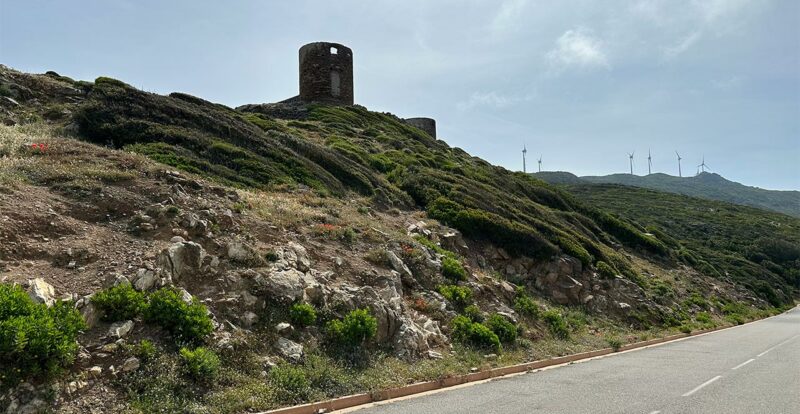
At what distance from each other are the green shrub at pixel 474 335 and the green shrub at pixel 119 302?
24.8ft

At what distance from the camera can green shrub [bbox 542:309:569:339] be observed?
55.4 feet

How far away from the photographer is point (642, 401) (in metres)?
9.54

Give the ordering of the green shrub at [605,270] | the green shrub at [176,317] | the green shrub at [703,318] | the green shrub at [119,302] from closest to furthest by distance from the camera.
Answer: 1. the green shrub at [119,302]
2. the green shrub at [176,317]
3. the green shrub at [605,270]
4. the green shrub at [703,318]

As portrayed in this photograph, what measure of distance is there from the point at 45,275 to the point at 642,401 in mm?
10404

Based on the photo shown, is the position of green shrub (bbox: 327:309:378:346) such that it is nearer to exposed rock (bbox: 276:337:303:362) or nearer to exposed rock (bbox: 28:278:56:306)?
exposed rock (bbox: 276:337:303:362)

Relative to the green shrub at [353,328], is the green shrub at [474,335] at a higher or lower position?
lower

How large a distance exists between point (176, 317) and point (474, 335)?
7.54 metres

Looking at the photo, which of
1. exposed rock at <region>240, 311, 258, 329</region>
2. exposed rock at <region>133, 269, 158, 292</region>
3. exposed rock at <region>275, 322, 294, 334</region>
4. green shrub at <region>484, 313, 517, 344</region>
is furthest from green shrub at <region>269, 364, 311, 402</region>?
green shrub at <region>484, 313, 517, 344</region>

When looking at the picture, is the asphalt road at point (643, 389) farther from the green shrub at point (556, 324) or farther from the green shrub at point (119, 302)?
the green shrub at point (119, 302)

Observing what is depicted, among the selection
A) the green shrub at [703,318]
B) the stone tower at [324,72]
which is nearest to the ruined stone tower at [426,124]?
the stone tower at [324,72]

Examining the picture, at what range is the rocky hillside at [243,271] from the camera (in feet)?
25.3

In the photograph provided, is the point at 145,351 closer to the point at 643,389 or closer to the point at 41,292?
the point at 41,292

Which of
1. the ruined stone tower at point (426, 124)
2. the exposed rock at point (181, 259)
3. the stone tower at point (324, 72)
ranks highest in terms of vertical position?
the stone tower at point (324, 72)

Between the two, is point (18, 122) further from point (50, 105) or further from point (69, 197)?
point (69, 197)
